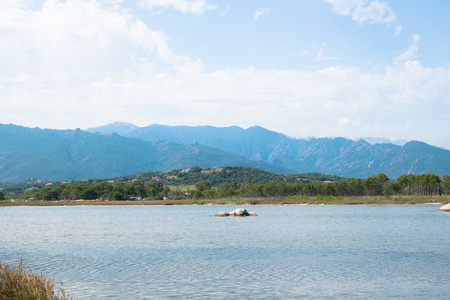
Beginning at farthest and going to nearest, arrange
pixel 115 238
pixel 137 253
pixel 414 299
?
pixel 115 238, pixel 137 253, pixel 414 299

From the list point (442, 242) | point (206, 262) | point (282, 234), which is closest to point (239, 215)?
point (282, 234)

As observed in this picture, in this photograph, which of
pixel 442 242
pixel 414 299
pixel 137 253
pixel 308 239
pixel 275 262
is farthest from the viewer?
pixel 308 239

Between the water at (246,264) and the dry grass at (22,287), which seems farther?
the water at (246,264)

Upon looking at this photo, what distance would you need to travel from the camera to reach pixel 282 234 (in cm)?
6438

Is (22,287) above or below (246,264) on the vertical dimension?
above

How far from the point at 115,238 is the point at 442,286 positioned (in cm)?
4522

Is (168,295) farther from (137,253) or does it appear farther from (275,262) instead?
(137,253)

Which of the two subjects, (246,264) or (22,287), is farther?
(246,264)

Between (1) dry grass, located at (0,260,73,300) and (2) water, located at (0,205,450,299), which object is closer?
(1) dry grass, located at (0,260,73,300)

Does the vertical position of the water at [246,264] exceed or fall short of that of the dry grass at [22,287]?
it falls short

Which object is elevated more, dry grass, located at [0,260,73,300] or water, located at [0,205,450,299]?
dry grass, located at [0,260,73,300]

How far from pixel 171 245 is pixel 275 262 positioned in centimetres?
1810

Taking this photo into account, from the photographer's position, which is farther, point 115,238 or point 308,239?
point 115,238

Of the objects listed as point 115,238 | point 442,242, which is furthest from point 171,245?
point 442,242
